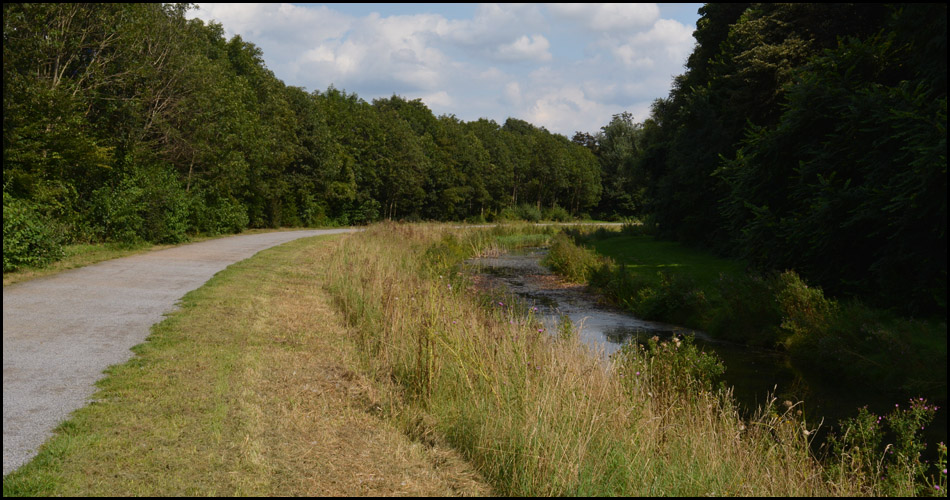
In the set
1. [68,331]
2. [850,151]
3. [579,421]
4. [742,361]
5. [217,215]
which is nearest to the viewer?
[579,421]

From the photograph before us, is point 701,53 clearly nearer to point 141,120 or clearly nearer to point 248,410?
point 141,120

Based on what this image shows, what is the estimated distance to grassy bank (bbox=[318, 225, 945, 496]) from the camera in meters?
4.64

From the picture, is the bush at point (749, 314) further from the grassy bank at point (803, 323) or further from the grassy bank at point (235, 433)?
the grassy bank at point (235, 433)

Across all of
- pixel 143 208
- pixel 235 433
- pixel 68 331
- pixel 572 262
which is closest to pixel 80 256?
pixel 143 208

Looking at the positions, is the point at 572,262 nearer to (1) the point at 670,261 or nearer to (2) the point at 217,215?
(1) the point at 670,261

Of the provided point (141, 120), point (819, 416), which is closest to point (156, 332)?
point (819, 416)

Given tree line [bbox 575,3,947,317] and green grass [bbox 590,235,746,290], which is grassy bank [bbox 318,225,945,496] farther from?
green grass [bbox 590,235,746,290]

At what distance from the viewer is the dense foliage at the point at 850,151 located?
10258 mm

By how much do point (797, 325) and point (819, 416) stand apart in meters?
3.85

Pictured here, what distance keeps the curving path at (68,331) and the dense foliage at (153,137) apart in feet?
6.62

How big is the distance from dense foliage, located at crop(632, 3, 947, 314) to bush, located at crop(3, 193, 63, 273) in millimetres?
15967

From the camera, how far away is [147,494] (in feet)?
12.6

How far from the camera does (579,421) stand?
5.34 meters

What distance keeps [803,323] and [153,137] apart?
22413 mm
